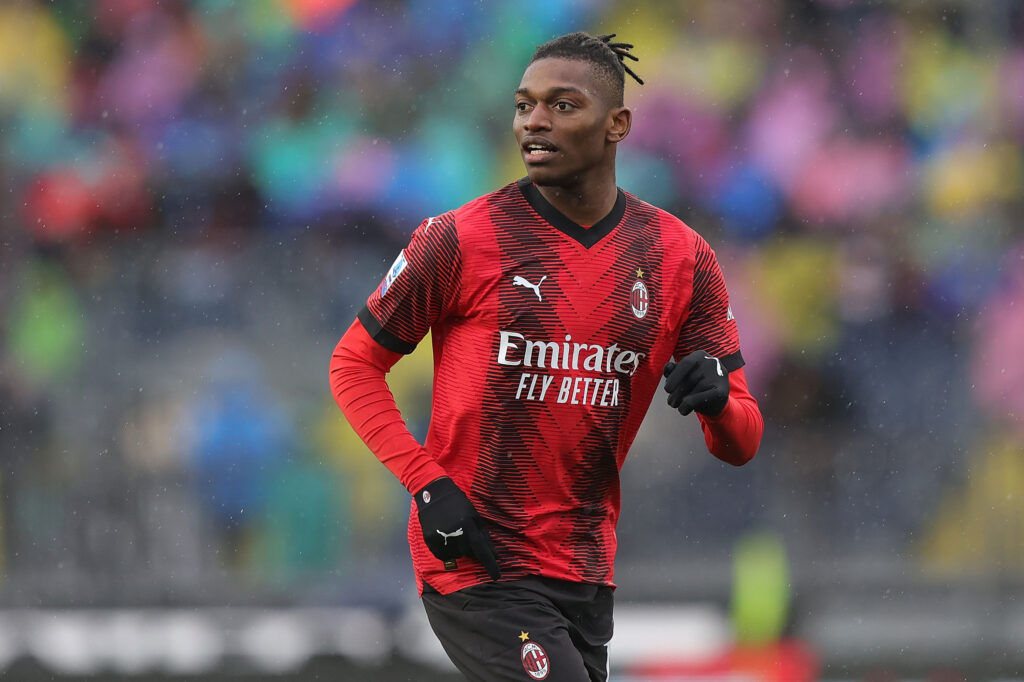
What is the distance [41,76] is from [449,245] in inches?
163

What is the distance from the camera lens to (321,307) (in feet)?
19.7

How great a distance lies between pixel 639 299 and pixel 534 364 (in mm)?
270

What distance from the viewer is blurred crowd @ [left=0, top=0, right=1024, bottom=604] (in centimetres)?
584

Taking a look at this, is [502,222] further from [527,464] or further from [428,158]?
[428,158]

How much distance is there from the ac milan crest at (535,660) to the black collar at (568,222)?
2.75 ft

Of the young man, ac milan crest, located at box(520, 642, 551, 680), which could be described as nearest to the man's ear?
the young man

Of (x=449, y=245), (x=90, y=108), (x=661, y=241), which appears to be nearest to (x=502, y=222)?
(x=449, y=245)

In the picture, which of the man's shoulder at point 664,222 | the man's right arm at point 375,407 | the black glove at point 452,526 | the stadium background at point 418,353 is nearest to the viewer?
the black glove at point 452,526

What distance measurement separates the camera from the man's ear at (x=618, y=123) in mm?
2902

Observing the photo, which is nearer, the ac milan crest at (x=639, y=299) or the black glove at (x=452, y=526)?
the black glove at (x=452, y=526)

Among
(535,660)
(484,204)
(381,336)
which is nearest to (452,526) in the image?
(535,660)

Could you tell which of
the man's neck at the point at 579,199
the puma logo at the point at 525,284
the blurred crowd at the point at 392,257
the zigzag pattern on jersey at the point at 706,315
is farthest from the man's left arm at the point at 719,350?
the blurred crowd at the point at 392,257

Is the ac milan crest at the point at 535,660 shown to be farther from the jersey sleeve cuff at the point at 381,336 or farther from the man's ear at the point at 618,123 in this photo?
the man's ear at the point at 618,123

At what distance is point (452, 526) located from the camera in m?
2.64
